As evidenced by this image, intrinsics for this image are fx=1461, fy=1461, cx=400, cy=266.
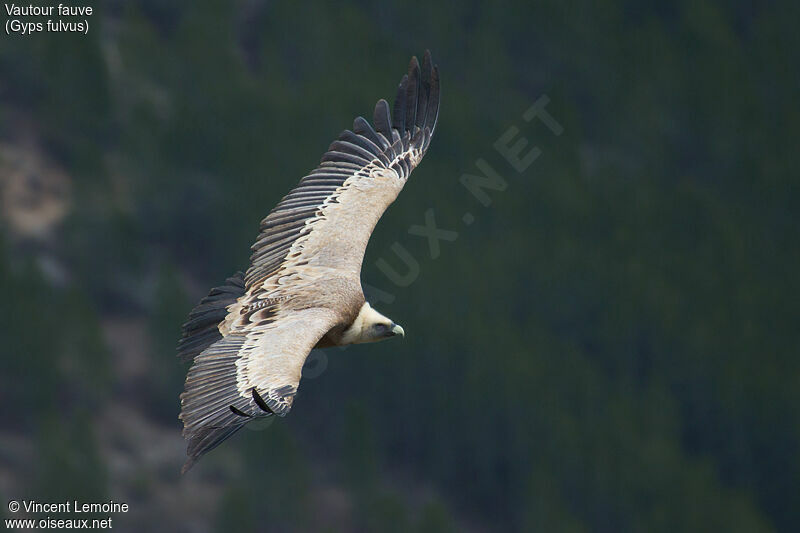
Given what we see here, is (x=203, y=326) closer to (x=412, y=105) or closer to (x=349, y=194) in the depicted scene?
(x=349, y=194)

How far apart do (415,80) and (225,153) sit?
Answer: 5043 cm

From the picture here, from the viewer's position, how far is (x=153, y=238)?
2608 inches

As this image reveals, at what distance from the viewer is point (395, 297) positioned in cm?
6456

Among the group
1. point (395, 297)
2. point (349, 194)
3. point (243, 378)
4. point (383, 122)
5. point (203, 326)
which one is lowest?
point (243, 378)

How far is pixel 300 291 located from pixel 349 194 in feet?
6.60

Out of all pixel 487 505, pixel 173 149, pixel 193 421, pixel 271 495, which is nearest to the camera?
pixel 193 421

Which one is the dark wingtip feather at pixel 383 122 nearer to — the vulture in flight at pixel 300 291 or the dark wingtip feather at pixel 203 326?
the vulture in flight at pixel 300 291

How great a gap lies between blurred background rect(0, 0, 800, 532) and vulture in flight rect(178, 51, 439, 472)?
31.8 metres

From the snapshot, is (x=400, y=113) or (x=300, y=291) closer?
(x=300, y=291)

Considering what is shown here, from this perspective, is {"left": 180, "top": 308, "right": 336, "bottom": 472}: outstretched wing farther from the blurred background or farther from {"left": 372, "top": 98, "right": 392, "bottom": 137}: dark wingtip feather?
the blurred background

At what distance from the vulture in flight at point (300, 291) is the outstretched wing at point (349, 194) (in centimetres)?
1

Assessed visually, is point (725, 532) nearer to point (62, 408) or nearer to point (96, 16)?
point (62, 408)

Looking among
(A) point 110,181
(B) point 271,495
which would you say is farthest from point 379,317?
(A) point 110,181

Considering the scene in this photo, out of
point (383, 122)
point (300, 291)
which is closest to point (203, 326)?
point (300, 291)
